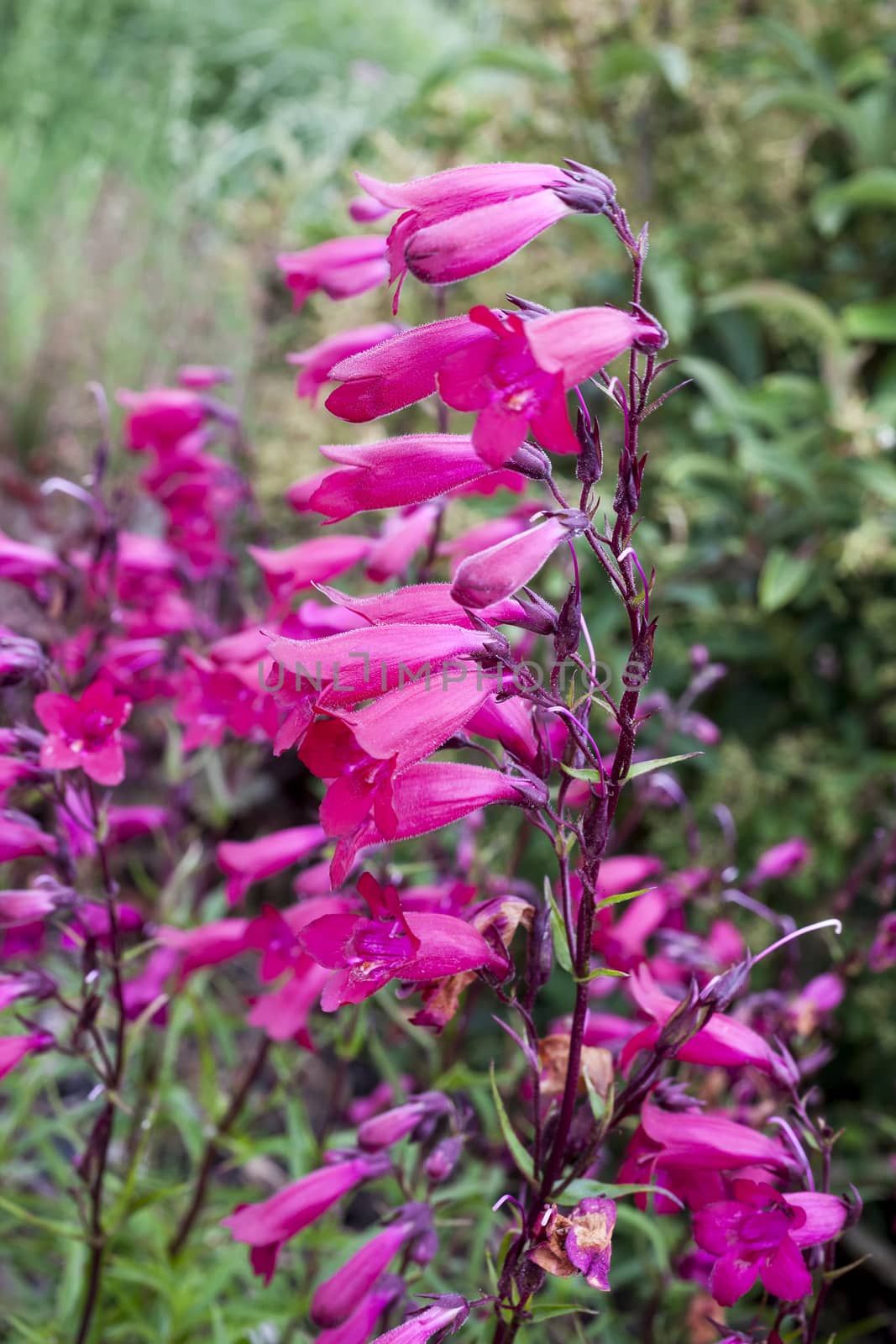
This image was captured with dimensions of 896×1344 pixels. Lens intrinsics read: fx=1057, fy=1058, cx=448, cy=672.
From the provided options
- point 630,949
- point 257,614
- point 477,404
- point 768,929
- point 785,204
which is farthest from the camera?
point 785,204

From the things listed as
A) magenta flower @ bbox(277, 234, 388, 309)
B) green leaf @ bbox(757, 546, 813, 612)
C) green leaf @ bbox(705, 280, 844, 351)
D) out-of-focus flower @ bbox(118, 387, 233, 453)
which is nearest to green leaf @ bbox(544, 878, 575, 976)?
magenta flower @ bbox(277, 234, 388, 309)

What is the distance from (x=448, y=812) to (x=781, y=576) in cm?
192

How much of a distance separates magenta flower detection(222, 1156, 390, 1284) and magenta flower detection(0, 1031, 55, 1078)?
330 millimetres

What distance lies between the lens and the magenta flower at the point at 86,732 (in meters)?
1.32

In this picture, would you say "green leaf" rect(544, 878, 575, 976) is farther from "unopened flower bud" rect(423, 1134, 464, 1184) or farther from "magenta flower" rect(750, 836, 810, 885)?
"magenta flower" rect(750, 836, 810, 885)

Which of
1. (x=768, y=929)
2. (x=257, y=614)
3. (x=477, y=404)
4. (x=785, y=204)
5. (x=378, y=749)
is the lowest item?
(x=768, y=929)

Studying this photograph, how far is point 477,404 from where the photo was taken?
2.88ft

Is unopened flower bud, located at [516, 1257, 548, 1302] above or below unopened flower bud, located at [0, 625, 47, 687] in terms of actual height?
below

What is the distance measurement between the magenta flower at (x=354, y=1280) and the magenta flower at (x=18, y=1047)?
0.48 m

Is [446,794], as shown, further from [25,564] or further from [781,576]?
[781,576]

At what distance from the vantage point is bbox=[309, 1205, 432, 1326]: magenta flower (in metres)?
1.22

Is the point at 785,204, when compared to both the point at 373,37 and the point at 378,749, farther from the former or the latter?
the point at 373,37

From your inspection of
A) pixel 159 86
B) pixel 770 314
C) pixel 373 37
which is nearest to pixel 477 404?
pixel 770 314

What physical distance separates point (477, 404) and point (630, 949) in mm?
1101
